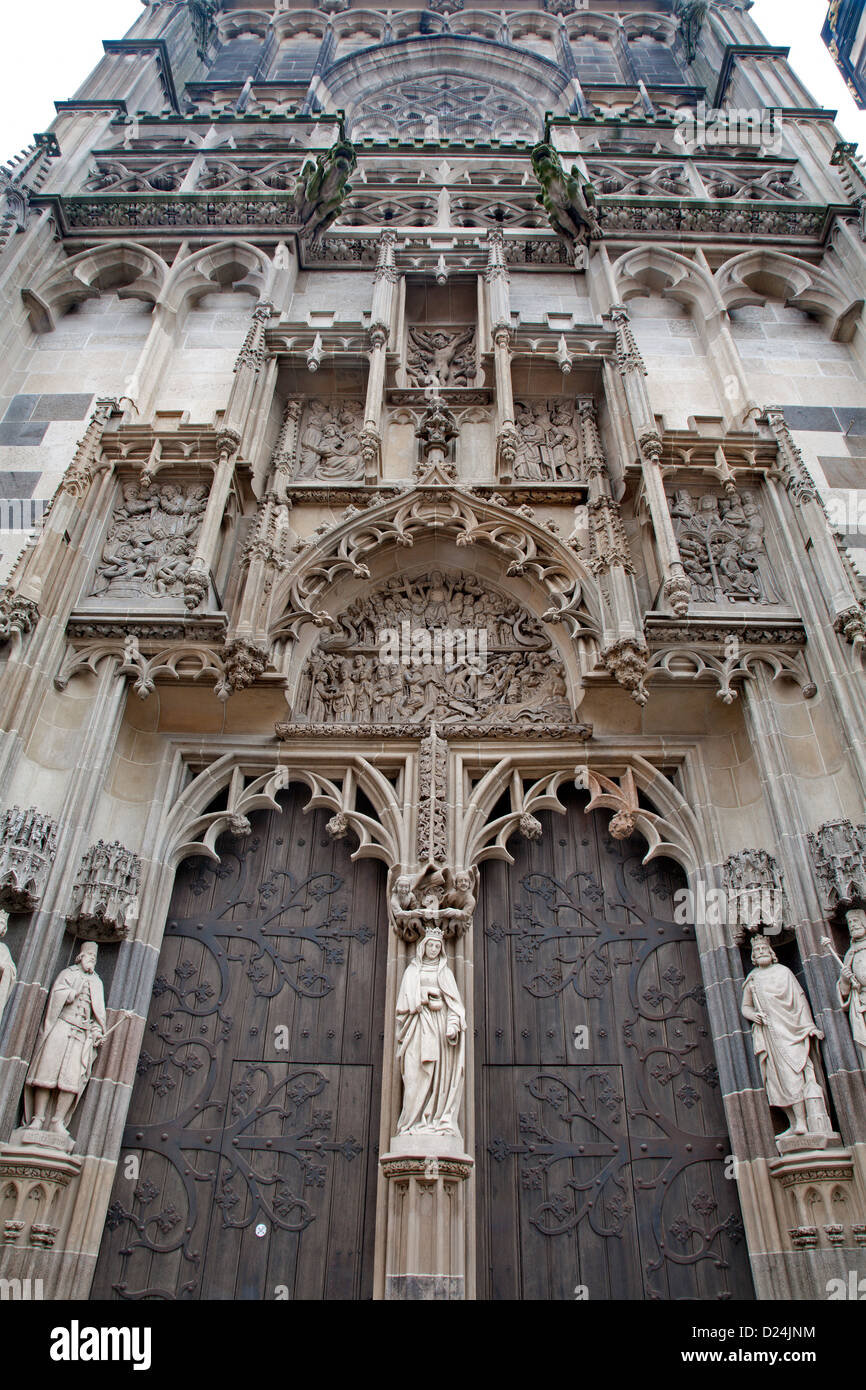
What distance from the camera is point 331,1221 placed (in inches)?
241

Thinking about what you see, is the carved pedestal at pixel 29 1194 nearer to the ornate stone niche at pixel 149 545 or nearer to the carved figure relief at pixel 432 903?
the carved figure relief at pixel 432 903

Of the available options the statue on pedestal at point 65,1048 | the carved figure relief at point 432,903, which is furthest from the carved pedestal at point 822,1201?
the statue on pedestal at point 65,1048

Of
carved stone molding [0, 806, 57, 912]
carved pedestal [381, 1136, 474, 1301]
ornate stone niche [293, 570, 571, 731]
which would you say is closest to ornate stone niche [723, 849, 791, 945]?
ornate stone niche [293, 570, 571, 731]

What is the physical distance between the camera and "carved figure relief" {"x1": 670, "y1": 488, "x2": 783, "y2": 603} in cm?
811

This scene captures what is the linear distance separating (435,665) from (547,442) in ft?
9.85

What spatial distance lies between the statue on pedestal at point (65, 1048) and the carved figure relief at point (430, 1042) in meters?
2.02

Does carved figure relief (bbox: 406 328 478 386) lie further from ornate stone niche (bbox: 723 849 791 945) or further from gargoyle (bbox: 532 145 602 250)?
ornate stone niche (bbox: 723 849 791 945)

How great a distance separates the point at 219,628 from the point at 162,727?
101 centimetres

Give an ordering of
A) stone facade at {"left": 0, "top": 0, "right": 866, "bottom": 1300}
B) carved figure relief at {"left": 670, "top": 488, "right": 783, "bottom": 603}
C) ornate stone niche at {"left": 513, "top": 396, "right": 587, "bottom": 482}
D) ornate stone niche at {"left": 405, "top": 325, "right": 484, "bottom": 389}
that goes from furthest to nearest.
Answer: ornate stone niche at {"left": 405, "top": 325, "right": 484, "bottom": 389} < ornate stone niche at {"left": 513, "top": 396, "right": 587, "bottom": 482} < carved figure relief at {"left": 670, "top": 488, "right": 783, "bottom": 603} < stone facade at {"left": 0, "top": 0, "right": 866, "bottom": 1300}

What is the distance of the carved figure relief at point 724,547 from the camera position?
319 inches

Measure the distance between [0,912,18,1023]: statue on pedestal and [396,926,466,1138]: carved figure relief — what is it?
2474mm

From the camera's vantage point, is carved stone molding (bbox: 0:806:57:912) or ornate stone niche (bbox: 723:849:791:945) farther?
ornate stone niche (bbox: 723:849:791:945)

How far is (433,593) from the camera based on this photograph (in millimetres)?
8906
